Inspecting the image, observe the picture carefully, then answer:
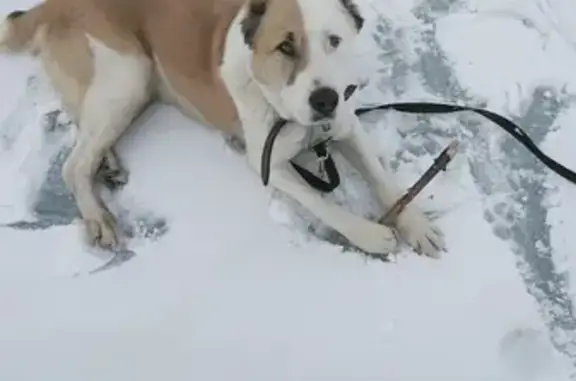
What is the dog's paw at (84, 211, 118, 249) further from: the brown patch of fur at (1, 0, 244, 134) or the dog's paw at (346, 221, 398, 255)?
the dog's paw at (346, 221, 398, 255)

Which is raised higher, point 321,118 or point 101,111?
point 321,118

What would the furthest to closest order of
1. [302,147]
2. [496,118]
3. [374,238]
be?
[496,118]
[302,147]
[374,238]

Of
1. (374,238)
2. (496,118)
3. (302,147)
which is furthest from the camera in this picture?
(496,118)

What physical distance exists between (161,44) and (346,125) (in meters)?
0.45

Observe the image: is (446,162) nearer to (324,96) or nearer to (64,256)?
(324,96)

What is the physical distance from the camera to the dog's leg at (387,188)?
1784 millimetres

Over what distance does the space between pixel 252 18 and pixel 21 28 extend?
2.18ft

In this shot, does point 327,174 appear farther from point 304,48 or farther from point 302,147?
point 304,48

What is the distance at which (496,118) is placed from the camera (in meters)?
1.98

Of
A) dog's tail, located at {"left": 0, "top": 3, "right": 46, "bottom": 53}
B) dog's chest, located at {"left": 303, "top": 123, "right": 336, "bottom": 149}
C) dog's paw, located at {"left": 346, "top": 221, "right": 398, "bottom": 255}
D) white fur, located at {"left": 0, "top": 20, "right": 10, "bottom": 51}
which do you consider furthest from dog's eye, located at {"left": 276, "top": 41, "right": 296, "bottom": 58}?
white fur, located at {"left": 0, "top": 20, "right": 10, "bottom": 51}

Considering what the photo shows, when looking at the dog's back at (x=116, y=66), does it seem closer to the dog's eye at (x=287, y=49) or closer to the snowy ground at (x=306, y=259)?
the snowy ground at (x=306, y=259)

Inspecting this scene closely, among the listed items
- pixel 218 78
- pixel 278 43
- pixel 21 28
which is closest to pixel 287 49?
pixel 278 43

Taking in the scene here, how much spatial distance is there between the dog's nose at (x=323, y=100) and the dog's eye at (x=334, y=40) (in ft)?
0.27

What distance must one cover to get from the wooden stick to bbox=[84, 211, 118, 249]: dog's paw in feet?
1.80
